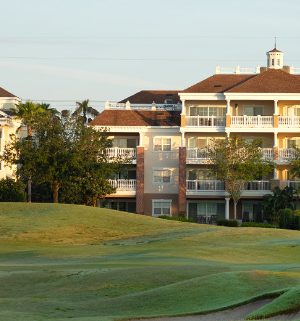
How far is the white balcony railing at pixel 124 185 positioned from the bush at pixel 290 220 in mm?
19907

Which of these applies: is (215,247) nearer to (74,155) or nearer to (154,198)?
(74,155)

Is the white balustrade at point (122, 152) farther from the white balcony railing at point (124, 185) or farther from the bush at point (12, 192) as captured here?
the bush at point (12, 192)

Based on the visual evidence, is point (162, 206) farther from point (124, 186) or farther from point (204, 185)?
point (204, 185)

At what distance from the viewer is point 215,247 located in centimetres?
4503

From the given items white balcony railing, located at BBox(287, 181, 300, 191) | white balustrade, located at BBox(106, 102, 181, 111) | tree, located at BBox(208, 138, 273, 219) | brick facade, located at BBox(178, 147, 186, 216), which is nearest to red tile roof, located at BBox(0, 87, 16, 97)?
white balustrade, located at BBox(106, 102, 181, 111)

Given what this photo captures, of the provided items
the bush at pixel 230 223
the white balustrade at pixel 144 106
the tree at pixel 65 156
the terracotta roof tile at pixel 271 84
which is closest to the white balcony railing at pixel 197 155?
the terracotta roof tile at pixel 271 84

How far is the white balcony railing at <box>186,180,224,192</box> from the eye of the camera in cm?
8771

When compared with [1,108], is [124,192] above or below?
below

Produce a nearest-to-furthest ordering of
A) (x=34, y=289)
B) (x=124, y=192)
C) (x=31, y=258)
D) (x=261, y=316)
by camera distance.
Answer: (x=261, y=316) < (x=34, y=289) < (x=31, y=258) < (x=124, y=192)

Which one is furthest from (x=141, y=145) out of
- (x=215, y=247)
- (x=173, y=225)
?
(x=215, y=247)

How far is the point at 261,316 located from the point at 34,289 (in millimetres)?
11245

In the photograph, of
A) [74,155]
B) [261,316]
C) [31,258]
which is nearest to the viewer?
[261,316]

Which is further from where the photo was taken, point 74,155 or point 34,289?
point 74,155

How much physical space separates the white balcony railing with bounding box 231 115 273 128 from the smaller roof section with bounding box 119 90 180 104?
1672cm
